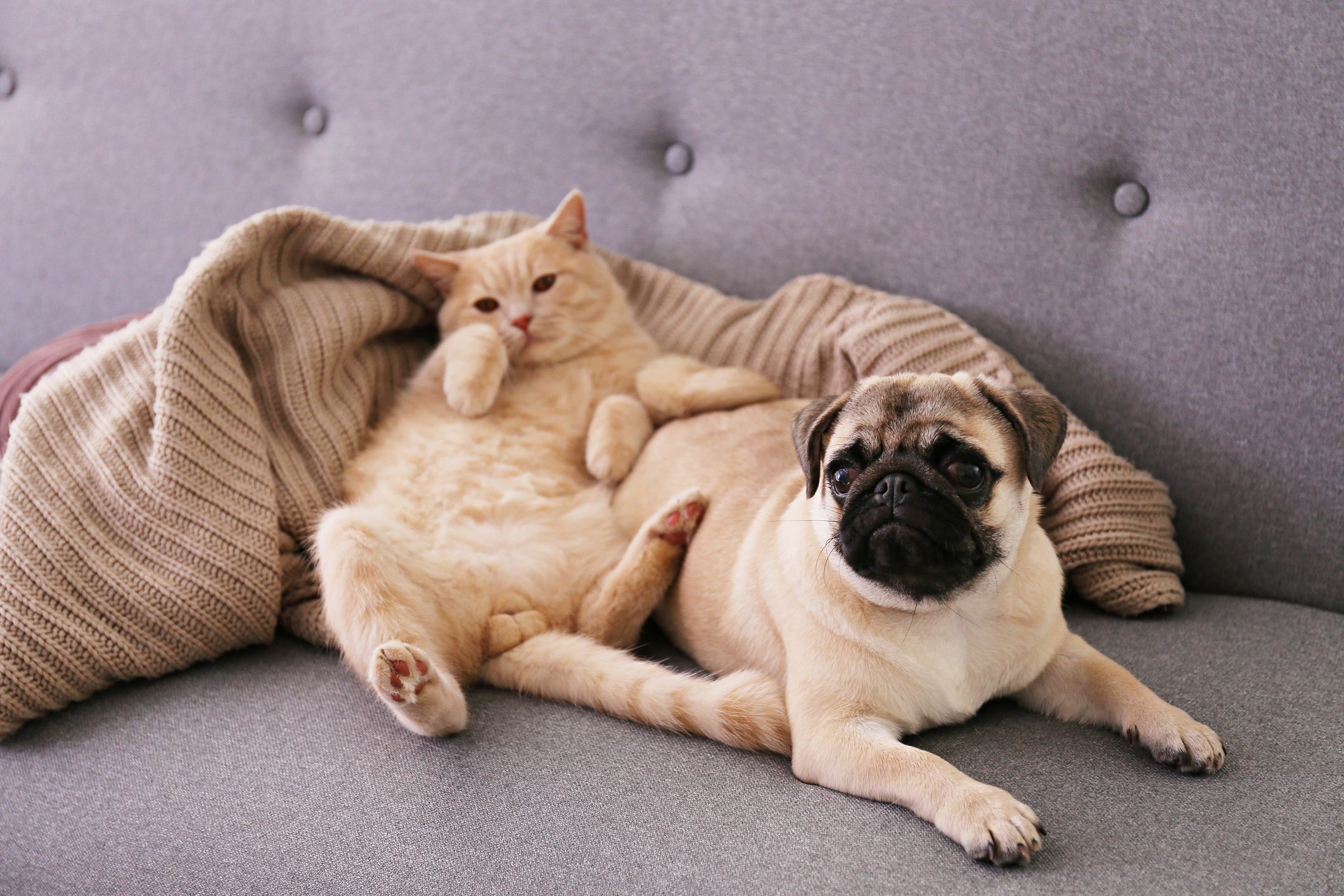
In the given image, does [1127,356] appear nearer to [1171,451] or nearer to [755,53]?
[1171,451]

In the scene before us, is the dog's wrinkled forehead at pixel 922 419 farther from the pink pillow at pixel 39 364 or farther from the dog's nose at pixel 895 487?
Answer: the pink pillow at pixel 39 364

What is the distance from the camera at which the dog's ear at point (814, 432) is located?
1430mm

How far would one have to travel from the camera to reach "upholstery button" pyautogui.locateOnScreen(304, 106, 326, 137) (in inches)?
101

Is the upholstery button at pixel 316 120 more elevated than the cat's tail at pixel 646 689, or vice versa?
the upholstery button at pixel 316 120

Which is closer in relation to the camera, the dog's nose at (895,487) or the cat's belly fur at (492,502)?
the dog's nose at (895,487)

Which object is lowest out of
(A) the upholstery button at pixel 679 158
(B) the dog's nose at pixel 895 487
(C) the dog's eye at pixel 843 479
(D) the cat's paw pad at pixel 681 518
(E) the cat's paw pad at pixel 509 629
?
(E) the cat's paw pad at pixel 509 629

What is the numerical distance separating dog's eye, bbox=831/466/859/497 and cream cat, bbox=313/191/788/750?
34 centimetres

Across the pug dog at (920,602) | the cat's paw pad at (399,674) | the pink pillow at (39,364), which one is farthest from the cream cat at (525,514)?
the pink pillow at (39,364)

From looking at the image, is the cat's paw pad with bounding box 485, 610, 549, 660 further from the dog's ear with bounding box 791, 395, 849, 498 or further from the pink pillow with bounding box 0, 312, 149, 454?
the pink pillow with bounding box 0, 312, 149, 454

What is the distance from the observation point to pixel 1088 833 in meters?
1.15

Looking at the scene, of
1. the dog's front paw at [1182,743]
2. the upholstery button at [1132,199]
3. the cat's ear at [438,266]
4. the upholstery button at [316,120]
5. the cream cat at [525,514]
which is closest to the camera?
the dog's front paw at [1182,743]

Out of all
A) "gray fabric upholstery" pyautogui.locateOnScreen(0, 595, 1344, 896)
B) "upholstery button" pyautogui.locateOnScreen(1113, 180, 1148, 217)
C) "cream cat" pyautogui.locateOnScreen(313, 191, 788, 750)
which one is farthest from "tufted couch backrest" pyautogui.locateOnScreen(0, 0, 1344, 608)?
"gray fabric upholstery" pyautogui.locateOnScreen(0, 595, 1344, 896)

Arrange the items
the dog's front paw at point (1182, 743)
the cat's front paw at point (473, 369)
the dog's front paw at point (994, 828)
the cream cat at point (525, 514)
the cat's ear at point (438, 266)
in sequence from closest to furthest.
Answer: the dog's front paw at point (994, 828) → the dog's front paw at point (1182, 743) → the cream cat at point (525, 514) → the cat's front paw at point (473, 369) → the cat's ear at point (438, 266)

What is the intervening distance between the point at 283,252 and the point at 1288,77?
199 cm
